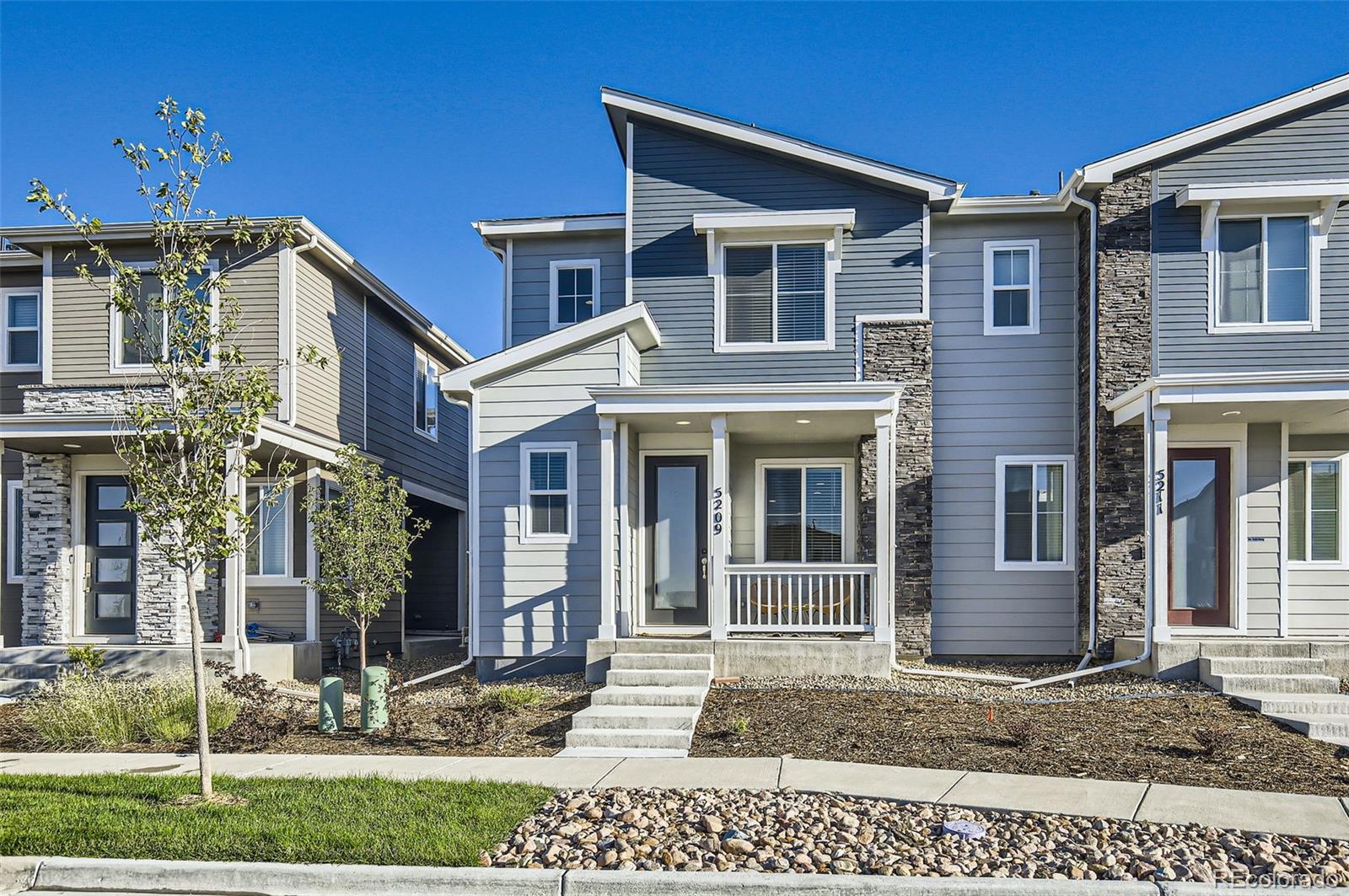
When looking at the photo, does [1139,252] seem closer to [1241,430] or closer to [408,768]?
[1241,430]

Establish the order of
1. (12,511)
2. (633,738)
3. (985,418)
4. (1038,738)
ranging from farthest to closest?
1. (12,511)
2. (985,418)
3. (633,738)
4. (1038,738)

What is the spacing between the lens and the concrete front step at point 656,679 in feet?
36.3

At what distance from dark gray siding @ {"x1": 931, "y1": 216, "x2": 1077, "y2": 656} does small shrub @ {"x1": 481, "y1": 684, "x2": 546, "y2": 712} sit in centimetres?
559

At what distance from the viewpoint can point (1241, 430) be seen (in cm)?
1327

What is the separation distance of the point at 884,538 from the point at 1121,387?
3.72 meters

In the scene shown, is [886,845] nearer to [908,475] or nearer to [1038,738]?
[1038,738]

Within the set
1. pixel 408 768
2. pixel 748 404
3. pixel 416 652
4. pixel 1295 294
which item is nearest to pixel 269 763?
pixel 408 768

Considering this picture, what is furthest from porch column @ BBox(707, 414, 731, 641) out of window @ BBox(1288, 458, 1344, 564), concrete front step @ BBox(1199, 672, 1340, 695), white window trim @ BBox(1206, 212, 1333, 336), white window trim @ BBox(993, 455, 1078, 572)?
window @ BBox(1288, 458, 1344, 564)

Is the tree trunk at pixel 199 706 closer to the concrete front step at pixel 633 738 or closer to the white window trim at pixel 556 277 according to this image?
the concrete front step at pixel 633 738

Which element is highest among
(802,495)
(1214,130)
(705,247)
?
(1214,130)

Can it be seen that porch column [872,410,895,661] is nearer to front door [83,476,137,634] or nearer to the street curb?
the street curb

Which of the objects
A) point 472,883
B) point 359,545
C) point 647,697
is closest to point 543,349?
point 359,545

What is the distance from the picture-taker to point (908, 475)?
44.5ft

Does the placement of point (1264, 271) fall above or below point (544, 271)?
below
